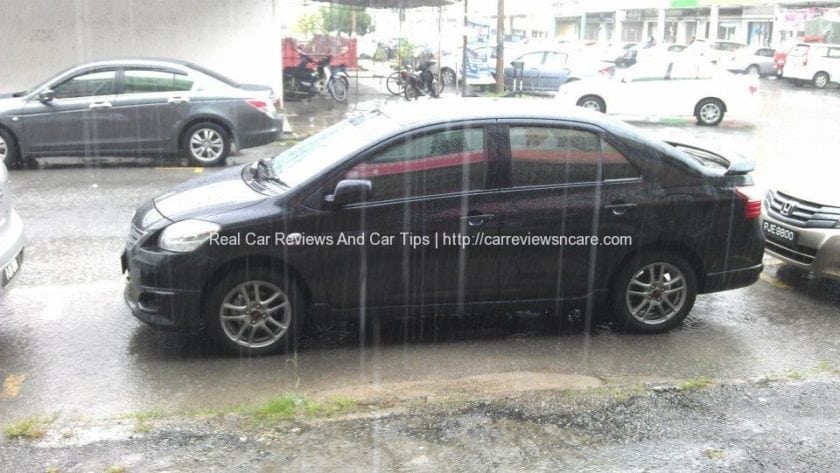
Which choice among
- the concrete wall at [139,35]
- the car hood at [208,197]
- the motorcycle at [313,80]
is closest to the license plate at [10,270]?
the car hood at [208,197]

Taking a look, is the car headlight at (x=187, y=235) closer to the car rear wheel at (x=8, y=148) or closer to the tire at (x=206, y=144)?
the tire at (x=206, y=144)

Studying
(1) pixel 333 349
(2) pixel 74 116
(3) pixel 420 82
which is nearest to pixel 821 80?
(3) pixel 420 82

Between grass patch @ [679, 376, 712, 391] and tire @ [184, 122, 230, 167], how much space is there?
27.0ft

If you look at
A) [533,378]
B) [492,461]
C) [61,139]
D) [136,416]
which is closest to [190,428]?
[136,416]

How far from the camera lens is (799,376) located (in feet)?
16.0

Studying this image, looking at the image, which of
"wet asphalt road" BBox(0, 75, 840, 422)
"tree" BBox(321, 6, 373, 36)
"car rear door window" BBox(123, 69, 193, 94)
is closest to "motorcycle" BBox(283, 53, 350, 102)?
"car rear door window" BBox(123, 69, 193, 94)

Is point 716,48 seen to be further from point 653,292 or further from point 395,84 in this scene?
point 653,292

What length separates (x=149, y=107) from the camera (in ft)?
35.9

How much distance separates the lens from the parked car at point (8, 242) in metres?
5.07

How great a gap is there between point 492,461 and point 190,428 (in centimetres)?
154

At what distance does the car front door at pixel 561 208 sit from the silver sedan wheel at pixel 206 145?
7041 mm

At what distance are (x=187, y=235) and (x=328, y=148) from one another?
1.19 m

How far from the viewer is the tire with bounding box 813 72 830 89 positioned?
30.4 m

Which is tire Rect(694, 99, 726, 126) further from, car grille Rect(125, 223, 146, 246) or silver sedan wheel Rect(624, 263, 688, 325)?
car grille Rect(125, 223, 146, 246)
